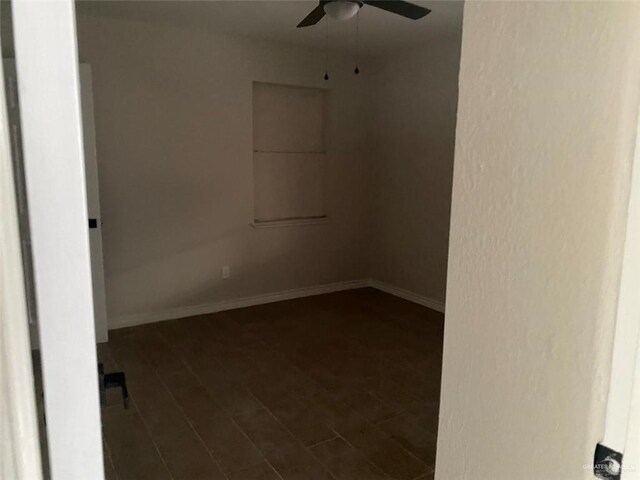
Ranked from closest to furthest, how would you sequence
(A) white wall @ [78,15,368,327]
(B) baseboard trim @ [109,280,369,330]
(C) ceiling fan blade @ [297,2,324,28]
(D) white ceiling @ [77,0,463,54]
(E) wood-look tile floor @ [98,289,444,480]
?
(E) wood-look tile floor @ [98,289,444,480]
(C) ceiling fan blade @ [297,2,324,28]
(D) white ceiling @ [77,0,463,54]
(A) white wall @ [78,15,368,327]
(B) baseboard trim @ [109,280,369,330]

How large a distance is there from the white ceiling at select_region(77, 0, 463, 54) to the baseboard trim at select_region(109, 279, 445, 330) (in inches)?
93.1

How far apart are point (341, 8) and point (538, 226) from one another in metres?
2.07

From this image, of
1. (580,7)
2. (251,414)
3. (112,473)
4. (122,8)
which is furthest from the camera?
(122,8)

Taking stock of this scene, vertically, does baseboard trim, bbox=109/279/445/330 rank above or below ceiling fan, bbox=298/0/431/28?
below

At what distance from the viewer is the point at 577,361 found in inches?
29.1

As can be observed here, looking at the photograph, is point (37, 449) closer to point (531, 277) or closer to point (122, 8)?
point (531, 277)

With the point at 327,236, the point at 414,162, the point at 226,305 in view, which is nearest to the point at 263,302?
the point at 226,305

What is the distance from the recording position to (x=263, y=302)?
15.2 ft

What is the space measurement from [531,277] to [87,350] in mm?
674

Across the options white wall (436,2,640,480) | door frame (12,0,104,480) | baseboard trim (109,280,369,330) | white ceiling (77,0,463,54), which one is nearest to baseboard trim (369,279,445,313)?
baseboard trim (109,280,369,330)

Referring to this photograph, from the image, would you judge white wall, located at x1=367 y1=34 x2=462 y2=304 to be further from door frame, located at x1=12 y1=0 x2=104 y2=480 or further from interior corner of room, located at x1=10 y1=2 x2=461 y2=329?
door frame, located at x1=12 y1=0 x2=104 y2=480

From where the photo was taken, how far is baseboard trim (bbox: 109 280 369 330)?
13.1 feet

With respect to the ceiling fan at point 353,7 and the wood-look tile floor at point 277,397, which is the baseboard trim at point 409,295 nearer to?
the wood-look tile floor at point 277,397

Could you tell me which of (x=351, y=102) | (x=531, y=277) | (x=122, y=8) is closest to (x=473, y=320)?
(x=531, y=277)
